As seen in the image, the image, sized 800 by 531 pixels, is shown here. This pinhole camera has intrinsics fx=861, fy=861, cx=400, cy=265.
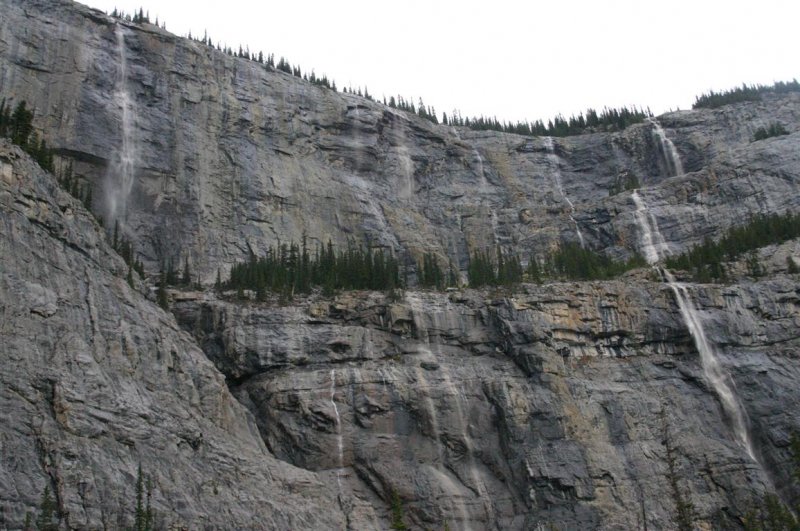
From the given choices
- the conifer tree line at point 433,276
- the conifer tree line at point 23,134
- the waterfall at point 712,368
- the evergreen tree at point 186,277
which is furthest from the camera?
the conifer tree line at point 433,276

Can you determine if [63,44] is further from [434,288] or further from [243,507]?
[243,507]

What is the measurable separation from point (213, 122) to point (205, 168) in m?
Answer: 5.61

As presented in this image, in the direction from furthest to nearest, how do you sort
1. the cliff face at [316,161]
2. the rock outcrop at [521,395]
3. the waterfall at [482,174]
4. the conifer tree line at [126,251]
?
the waterfall at [482,174]
the cliff face at [316,161]
the conifer tree line at [126,251]
the rock outcrop at [521,395]

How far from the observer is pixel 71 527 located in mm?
36406

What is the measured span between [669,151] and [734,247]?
72.3ft

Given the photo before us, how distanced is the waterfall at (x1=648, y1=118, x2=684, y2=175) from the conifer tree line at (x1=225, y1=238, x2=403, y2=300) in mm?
37030

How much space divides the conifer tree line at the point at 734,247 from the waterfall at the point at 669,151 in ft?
52.2

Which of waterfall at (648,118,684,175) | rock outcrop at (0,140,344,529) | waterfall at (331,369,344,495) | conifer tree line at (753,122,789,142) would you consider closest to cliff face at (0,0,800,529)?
rock outcrop at (0,140,344,529)

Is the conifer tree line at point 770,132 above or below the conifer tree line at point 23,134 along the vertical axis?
above

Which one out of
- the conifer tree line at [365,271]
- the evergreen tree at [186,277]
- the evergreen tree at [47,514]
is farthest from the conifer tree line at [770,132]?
the evergreen tree at [47,514]

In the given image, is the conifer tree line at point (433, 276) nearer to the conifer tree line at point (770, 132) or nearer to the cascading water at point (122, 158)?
the cascading water at point (122, 158)

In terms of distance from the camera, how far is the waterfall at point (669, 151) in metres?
92.2

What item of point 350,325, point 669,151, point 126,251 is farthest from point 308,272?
point 669,151

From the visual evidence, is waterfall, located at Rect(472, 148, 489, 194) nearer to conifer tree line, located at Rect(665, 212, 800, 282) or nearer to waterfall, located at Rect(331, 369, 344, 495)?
conifer tree line, located at Rect(665, 212, 800, 282)
